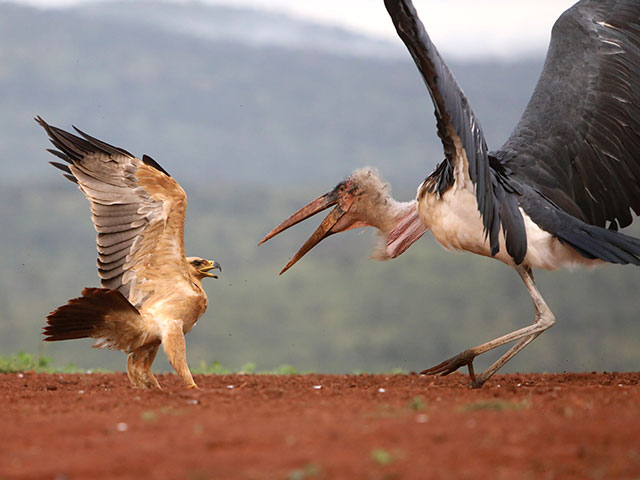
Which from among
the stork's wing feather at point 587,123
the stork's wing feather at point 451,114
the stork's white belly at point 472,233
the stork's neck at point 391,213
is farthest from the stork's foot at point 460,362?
the stork's neck at point 391,213

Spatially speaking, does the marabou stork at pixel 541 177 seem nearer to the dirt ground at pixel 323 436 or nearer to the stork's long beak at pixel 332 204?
the stork's long beak at pixel 332 204

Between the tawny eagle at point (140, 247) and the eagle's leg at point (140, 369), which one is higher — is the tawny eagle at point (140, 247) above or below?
above

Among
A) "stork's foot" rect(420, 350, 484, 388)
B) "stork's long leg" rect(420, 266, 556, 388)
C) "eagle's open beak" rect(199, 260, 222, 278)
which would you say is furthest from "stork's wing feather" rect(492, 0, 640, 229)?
"eagle's open beak" rect(199, 260, 222, 278)

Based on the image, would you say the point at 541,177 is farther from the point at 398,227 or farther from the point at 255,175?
the point at 255,175

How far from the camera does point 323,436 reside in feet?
11.9

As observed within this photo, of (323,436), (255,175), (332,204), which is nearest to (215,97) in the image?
A: (255,175)

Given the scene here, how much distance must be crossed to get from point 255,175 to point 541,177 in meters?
46.1

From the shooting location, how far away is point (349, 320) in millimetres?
30672

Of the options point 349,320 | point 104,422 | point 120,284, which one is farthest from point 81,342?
point 104,422

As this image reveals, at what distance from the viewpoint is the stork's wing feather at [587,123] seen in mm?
7207

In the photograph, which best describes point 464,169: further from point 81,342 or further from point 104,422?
point 81,342

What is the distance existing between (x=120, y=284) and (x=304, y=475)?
4060 mm

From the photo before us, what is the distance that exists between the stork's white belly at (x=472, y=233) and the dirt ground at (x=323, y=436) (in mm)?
1345

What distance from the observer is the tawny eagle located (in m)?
6.40
